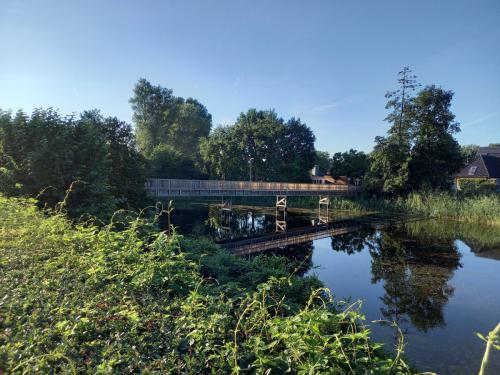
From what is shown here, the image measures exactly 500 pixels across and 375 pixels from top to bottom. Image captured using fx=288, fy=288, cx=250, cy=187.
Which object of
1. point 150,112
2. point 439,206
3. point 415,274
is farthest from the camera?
point 150,112

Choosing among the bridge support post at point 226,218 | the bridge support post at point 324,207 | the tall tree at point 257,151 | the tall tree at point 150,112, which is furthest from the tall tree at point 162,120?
the bridge support post at point 324,207

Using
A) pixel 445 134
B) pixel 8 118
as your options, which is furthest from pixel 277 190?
pixel 8 118

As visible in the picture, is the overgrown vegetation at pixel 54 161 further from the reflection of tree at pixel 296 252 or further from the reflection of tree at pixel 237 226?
the reflection of tree at pixel 237 226

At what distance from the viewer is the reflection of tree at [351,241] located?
46.8 ft

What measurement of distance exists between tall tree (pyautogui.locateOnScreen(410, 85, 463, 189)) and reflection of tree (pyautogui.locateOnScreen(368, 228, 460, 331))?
1498 centimetres

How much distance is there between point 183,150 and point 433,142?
38.1 metres

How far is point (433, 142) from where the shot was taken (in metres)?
28.8

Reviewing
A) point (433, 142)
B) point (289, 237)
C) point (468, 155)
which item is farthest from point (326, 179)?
point (468, 155)

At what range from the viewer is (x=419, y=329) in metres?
6.26

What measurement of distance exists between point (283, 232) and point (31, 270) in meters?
16.2

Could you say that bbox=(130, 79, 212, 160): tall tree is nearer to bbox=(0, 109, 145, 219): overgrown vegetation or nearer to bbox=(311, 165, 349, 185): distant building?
bbox=(311, 165, 349, 185): distant building

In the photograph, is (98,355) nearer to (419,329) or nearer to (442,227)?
(419,329)

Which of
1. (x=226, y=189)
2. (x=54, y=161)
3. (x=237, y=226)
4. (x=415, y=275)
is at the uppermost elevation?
(x=54, y=161)

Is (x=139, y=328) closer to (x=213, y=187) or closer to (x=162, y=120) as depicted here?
(x=213, y=187)
